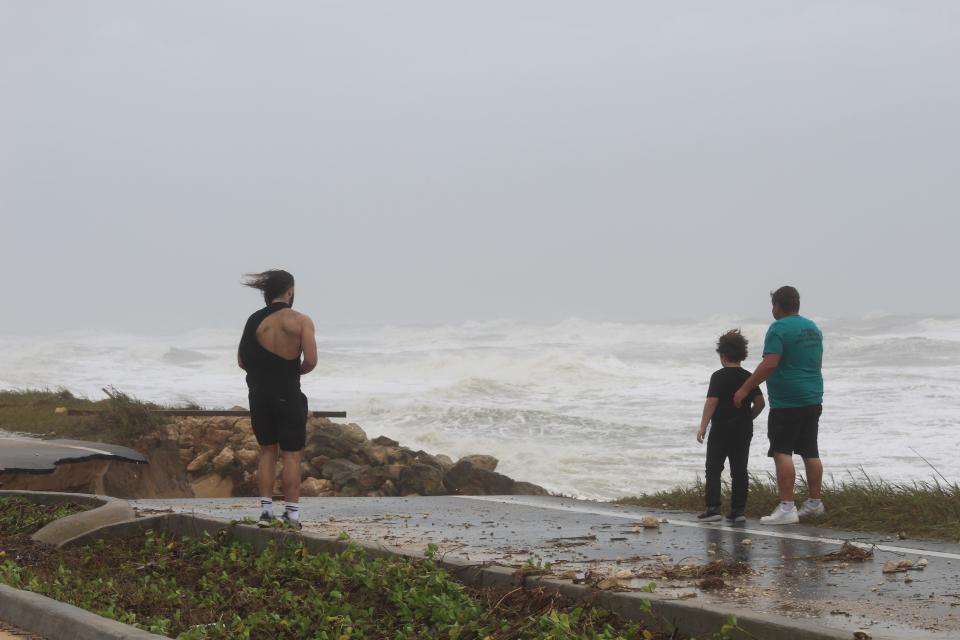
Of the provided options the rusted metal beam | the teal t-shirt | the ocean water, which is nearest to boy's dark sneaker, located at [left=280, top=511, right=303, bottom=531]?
the teal t-shirt

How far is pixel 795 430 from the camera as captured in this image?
9.38 meters

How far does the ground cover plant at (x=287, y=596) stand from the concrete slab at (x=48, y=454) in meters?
4.82

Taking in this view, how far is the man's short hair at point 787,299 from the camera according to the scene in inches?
373

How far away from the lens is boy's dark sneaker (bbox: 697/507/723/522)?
378 inches

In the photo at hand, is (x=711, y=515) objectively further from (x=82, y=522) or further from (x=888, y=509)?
(x=82, y=522)

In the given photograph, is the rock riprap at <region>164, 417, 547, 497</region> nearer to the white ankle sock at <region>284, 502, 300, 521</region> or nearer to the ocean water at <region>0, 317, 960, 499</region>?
the ocean water at <region>0, 317, 960, 499</region>

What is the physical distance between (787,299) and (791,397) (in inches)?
30.8

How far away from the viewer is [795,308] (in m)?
9.54

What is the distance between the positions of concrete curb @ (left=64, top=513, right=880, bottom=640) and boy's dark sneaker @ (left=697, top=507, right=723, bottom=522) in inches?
133

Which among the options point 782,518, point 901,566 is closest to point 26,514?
point 782,518

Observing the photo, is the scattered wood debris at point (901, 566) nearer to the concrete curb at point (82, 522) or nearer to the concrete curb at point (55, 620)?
the concrete curb at point (55, 620)

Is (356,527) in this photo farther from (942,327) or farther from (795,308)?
(942,327)

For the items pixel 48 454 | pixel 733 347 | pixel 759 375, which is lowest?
pixel 48 454

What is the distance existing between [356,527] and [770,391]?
3.53m
